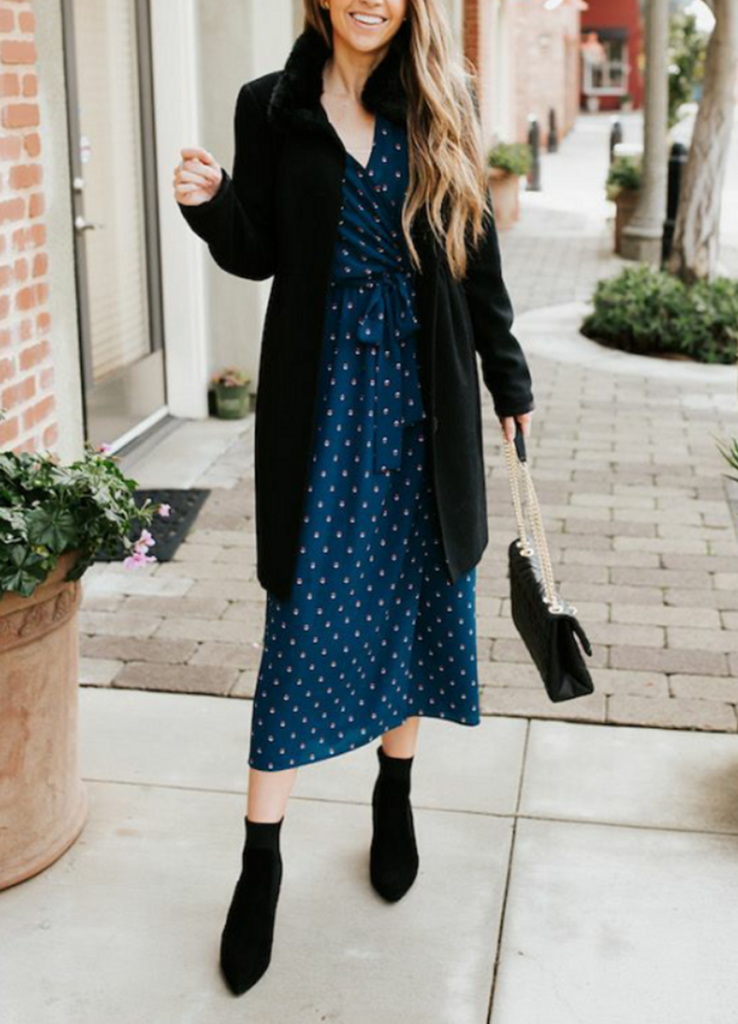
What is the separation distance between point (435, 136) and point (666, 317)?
711 cm

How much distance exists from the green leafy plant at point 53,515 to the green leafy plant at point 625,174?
12154 millimetres

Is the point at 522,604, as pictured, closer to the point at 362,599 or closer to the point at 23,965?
the point at 362,599

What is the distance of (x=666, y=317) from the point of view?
9.68 m

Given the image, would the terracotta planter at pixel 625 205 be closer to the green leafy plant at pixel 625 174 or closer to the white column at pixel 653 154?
the green leafy plant at pixel 625 174

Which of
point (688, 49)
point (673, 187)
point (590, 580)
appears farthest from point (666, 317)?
point (688, 49)

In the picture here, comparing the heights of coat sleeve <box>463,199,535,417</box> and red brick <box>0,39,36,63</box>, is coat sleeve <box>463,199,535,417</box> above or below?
below

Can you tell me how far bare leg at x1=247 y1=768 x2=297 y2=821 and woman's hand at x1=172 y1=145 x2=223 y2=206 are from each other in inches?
45.6

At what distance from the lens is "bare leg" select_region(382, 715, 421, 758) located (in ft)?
10.7

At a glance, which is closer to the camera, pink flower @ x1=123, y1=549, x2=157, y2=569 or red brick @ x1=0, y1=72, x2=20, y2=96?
pink flower @ x1=123, y1=549, x2=157, y2=569

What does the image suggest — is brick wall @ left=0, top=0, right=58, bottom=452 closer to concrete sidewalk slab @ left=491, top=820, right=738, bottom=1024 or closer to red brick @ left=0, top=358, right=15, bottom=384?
red brick @ left=0, top=358, right=15, bottom=384

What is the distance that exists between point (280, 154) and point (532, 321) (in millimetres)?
8124

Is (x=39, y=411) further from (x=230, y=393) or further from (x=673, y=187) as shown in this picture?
(x=673, y=187)

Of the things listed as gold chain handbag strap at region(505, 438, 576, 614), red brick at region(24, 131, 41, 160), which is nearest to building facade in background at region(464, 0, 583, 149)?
red brick at region(24, 131, 41, 160)

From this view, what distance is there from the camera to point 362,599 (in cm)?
298
